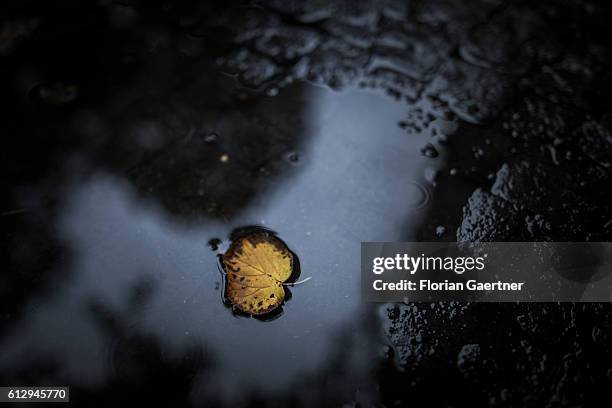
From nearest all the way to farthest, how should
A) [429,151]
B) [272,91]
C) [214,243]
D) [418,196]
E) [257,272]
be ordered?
[257,272] → [214,243] → [418,196] → [429,151] → [272,91]

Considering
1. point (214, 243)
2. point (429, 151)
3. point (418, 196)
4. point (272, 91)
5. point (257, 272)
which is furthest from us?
point (272, 91)

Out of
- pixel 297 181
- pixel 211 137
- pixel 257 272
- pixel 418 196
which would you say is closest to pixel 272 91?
pixel 211 137

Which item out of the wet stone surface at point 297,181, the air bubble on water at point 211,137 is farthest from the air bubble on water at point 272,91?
the air bubble on water at point 211,137

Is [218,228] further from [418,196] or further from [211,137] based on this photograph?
[418,196]

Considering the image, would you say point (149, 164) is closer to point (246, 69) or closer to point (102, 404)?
point (246, 69)

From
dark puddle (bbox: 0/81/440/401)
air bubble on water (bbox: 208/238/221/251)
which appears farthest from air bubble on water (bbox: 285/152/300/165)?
air bubble on water (bbox: 208/238/221/251)

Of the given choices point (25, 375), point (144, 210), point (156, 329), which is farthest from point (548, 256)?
point (25, 375)

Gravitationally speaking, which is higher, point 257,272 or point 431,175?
point 431,175

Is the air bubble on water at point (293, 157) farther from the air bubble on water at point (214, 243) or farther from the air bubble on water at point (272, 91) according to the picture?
the air bubble on water at point (214, 243)
